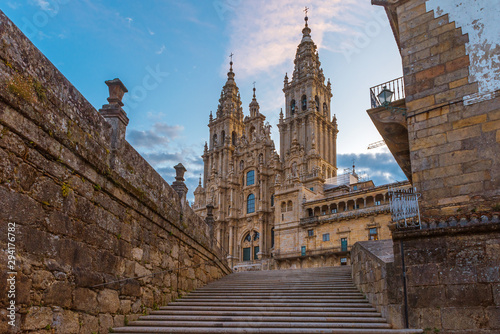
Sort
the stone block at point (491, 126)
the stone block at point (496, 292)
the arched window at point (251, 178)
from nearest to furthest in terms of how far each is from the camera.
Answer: the stone block at point (496, 292) < the stone block at point (491, 126) < the arched window at point (251, 178)

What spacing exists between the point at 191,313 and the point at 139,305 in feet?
3.88

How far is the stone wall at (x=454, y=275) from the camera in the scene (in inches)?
265

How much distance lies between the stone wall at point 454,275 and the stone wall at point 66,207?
484 cm

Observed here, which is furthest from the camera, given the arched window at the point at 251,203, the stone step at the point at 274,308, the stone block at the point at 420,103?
the arched window at the point at 251,203

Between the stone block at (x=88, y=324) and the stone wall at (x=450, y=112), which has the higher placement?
the stone wall at (x=450, y=112)

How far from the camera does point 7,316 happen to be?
181 inches

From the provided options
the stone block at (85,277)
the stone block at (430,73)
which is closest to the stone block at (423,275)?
the stone block at (430,73)

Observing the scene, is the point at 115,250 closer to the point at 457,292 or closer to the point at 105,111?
the point at 105,111

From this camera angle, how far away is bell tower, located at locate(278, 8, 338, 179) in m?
46.2

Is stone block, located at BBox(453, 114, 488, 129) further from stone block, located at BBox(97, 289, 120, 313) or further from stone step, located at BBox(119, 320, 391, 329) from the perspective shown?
stone block, located at BBox(97, 289, 120, 313)

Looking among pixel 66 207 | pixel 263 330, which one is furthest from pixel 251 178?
pixel 66 207

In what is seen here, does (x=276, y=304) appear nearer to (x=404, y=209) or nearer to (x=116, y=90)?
(x=404, y=209)

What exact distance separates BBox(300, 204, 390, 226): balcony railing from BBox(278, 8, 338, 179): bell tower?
23.3 feet

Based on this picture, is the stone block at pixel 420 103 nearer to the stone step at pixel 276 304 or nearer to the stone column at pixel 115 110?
the stone step at pixel 276 304
